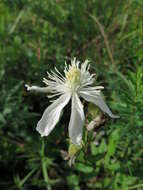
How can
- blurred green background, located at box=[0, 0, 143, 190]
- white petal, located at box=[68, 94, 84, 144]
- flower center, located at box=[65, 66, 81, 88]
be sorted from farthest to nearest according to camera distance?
1. blurred green background, located at box=[0, 0, 143, 190]
2. flower center, located at box=[65, 66, 81, 88]
3. white petal, located at box=[68, 94, 84, 144]

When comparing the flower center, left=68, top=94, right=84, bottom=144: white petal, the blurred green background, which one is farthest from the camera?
the blurred green background

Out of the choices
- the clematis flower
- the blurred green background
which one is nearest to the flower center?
the clematis flower

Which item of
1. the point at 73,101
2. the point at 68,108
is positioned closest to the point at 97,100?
the point at 73,101

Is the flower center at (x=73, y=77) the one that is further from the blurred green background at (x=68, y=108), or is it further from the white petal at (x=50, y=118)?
the blurred green background at (x=68, y=108)

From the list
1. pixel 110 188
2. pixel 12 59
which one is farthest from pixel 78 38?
pixel 110 188

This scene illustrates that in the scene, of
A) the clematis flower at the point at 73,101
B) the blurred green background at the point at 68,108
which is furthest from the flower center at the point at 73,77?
the blurred green background at the point at 68,108

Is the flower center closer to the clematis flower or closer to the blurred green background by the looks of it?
the clematis flower

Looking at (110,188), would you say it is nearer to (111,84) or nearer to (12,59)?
(111,84)

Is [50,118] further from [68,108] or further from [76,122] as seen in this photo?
[68,108]
